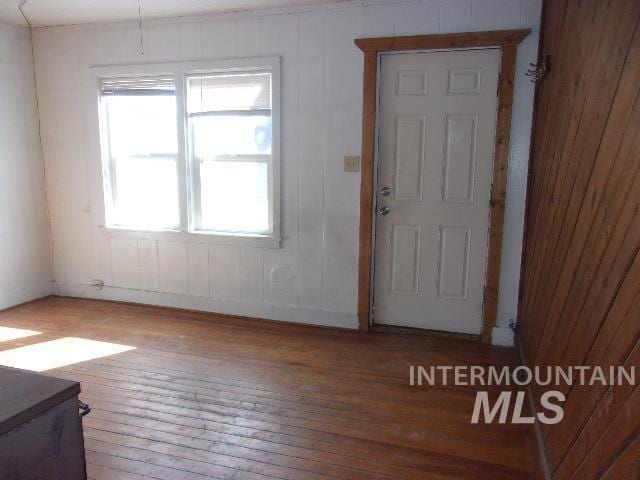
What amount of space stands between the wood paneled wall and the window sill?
7.07ft

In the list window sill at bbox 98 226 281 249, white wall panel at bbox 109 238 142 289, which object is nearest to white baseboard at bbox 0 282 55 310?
white wall panel at bbox 109 238 142 289

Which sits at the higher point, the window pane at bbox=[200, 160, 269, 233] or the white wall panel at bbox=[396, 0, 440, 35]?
the white wall panel at bbox=[396, 0, 440, 35]

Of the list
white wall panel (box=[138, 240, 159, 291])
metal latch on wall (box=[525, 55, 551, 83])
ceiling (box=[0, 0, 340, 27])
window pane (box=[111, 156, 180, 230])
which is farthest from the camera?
white wall panel (box=[138, 240, 159, 291])

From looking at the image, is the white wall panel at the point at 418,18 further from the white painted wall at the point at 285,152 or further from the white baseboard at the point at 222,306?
the white baseboard at the point at 222,306

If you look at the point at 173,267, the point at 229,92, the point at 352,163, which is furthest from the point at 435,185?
the point at 173,267

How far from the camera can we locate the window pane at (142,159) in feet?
13.3

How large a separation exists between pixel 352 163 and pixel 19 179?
10.3ft

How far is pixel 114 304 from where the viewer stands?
14.3 ft

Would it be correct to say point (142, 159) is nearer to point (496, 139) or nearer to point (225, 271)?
point (225, 271)

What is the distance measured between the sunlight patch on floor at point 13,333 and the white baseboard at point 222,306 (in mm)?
866

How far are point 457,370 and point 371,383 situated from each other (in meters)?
0.61

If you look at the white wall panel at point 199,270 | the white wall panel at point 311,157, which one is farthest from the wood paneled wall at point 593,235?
the white wall panel at point 199,270

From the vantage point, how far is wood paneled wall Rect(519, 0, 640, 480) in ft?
3.87

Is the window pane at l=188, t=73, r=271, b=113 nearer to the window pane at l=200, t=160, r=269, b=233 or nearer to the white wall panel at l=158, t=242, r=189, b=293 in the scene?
the window pane at l=200, t=160, r=269, b=233
